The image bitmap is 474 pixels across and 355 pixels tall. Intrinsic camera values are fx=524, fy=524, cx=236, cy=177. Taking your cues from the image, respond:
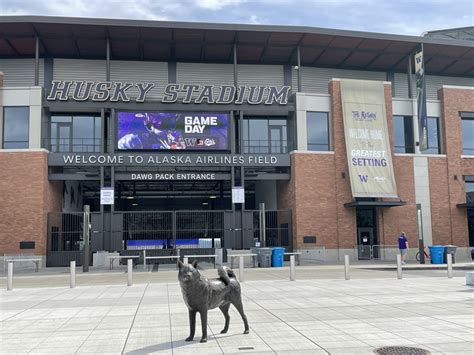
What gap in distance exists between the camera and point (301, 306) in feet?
38.7

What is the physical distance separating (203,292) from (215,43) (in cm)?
2806

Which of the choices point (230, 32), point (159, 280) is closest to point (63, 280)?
point (159, 280)

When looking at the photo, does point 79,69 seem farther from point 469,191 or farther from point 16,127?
point 469,191

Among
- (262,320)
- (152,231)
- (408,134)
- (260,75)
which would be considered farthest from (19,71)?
(262,320)

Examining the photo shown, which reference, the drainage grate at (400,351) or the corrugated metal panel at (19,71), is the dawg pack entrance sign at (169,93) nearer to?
the corrugated metal panel at (19,71)

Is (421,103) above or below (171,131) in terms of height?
above

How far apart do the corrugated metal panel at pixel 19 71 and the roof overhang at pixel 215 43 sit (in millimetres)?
453

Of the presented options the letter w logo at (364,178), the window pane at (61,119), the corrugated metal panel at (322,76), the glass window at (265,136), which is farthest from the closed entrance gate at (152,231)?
the corrugated metal panel at (322,76)

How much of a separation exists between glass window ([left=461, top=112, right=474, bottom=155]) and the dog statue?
31208mm

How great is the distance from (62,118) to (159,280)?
55.1 feet

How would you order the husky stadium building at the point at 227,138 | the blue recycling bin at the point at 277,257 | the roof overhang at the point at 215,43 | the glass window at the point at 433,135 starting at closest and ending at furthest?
the blue recycling bin at the point at 277,257 → the husky stadium building at the point at 227,138 → the roof overhang at the point at 215,43 → the glass window at the point at 433,135

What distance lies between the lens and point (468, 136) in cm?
3575

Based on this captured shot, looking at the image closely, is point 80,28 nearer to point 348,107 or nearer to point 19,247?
point 19,247

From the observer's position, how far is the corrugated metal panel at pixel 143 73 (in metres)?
35.2
